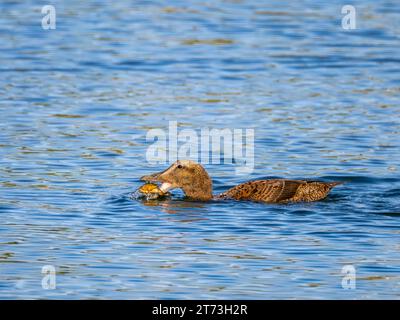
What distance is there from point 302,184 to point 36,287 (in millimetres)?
4557

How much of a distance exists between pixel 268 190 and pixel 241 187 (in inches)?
13.9

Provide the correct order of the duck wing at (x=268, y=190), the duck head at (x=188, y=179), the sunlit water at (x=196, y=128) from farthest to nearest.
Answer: the duck head at (x=188, y=179) < the duck wing at (x=268, y=190) < the sunlit water at (x=196, y=128)

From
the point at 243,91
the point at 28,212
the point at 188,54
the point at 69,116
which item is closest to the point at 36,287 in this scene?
the point at 28,212

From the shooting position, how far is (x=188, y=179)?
14820 mm

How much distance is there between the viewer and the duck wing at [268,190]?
47.0 ft

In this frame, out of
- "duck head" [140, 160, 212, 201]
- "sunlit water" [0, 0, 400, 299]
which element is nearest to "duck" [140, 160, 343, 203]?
"duck head" [140, 160, 212, 201]

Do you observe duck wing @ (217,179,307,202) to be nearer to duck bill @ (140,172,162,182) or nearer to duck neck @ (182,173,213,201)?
duck neck @ (182,173,213,201)

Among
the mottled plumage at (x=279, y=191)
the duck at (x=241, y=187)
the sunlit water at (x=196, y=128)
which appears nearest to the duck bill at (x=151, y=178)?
the duck at (x=241, y=187)

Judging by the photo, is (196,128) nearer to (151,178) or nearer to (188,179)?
(188,179)

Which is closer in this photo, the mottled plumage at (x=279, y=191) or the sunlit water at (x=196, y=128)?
the sunlit water at (x=196, y=128)

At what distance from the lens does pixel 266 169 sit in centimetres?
1630

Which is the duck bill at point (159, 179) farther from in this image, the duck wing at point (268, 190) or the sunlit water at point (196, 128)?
the duck wing at point (268, 190)

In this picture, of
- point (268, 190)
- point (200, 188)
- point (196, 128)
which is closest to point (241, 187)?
point (268, 190)
